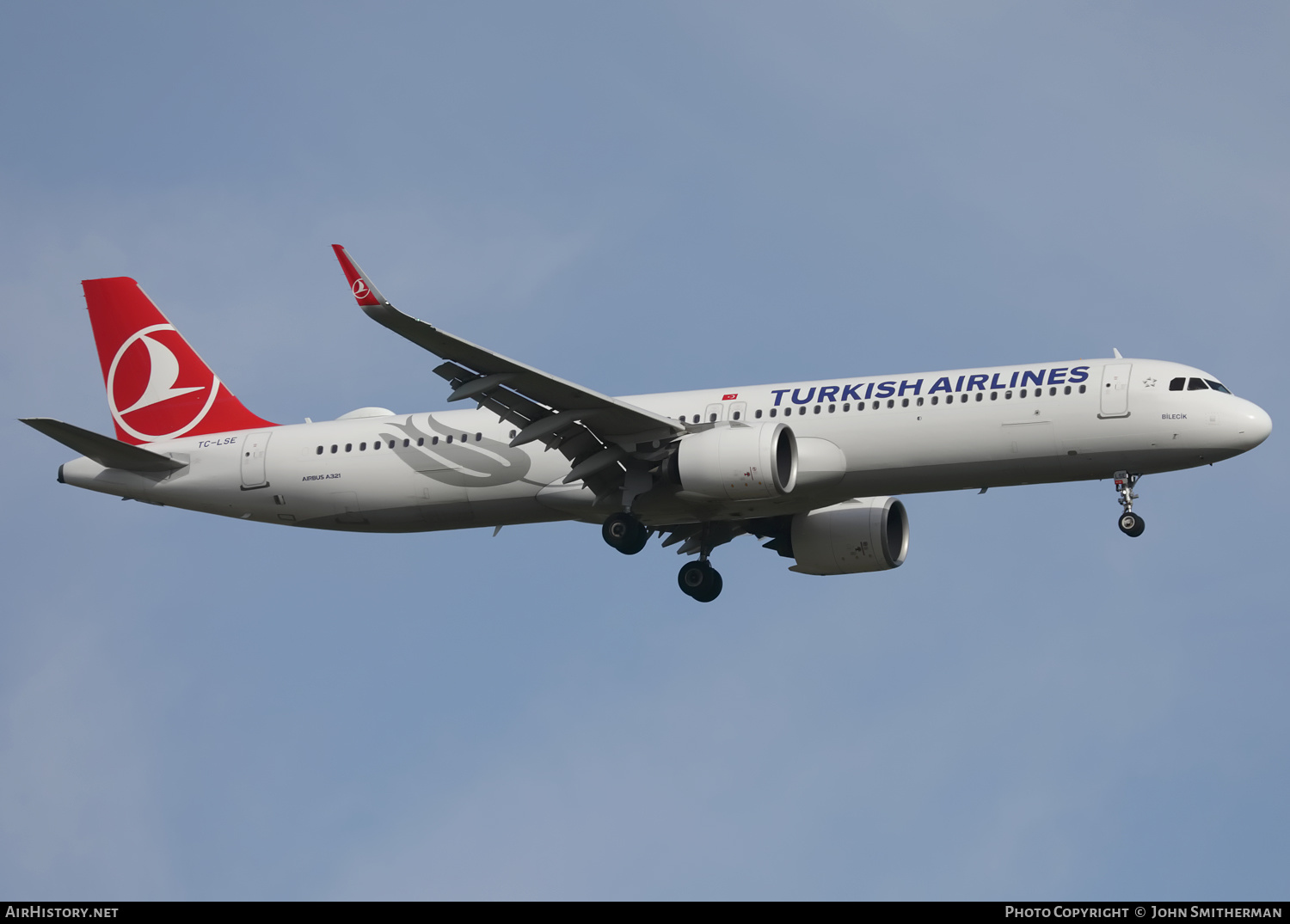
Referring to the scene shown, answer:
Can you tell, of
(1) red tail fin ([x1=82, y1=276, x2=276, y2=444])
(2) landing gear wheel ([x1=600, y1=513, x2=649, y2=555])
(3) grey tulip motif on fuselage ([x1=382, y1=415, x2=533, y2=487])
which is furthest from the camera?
(1) red tail fin ([x1=82, y1=276, x2=276, y2=444])

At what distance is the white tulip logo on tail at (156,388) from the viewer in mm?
46062

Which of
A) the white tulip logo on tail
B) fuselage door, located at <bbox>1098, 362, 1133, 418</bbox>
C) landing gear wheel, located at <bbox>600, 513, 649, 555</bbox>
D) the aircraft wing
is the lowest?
landing gear wheel, located at <bbox>600, 513, 649, 555</bbox>

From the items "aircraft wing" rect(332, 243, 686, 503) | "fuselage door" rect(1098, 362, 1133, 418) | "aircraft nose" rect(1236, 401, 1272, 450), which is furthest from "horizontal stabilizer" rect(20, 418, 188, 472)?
"aircraft nose" rect(1236, 401, 1272, 450)

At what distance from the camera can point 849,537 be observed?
44125 millimetres

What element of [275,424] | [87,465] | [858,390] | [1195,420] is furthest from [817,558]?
[87,465]

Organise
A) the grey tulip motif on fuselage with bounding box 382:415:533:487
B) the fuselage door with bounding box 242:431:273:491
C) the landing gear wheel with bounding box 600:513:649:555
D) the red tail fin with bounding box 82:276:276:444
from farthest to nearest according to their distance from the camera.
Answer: the red tail fin with bounding box 82:276:276:444
the fuselage door with bounding box 242:431:273:491
the grey tulip motif on fuselage with bounding box 382:415:533:487
the landing gear wheel with bounding box 600:513:649:555

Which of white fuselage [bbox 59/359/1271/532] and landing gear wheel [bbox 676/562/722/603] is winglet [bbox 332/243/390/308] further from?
landing gear wheel [bbox 676/562/722/603]

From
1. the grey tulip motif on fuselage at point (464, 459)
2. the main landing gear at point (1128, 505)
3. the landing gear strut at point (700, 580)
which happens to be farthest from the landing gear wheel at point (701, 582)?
the main landing gear at point (1128, 505)

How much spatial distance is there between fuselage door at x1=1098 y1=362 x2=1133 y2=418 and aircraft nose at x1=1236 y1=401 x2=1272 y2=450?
246 cm

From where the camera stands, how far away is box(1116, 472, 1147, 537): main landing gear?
38469 millimetres

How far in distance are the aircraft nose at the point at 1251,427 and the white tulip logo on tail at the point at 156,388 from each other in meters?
26.3

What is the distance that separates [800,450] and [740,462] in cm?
182

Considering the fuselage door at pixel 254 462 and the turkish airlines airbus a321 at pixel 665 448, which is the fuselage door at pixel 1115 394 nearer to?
the turkish airlines airbus a321 at pixel 665 448
